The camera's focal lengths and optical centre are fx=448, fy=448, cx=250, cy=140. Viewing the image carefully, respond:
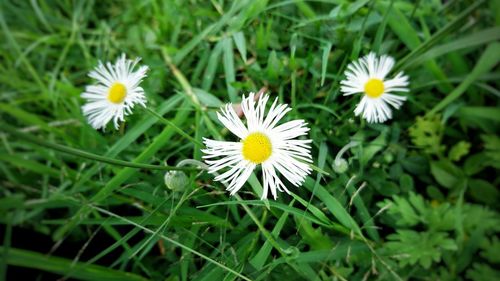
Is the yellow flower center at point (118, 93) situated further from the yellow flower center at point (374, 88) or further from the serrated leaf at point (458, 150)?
the serrated leaf at point (458, 150)

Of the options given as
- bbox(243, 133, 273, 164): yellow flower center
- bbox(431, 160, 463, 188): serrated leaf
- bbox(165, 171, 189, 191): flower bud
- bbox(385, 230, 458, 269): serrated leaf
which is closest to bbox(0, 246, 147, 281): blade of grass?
bbox(165, 171, 189, 191): flower bud

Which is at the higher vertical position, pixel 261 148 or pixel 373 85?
pixel 373 85

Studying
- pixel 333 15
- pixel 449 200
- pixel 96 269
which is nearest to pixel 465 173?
pixel 449 200

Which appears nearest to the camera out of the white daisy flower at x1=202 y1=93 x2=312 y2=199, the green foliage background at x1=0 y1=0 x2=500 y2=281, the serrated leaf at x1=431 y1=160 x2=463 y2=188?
the white daisy flower at x1=202 y1=93 x2=312 y2=199

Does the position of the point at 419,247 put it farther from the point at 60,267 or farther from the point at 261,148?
the point at 60,267

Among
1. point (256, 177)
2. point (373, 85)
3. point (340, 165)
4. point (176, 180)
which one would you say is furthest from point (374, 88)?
point (176, 180)

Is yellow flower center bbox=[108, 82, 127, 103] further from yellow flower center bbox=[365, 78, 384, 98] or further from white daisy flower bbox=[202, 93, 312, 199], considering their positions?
yellow flower center bbox=[365, 78, 384, 98]
